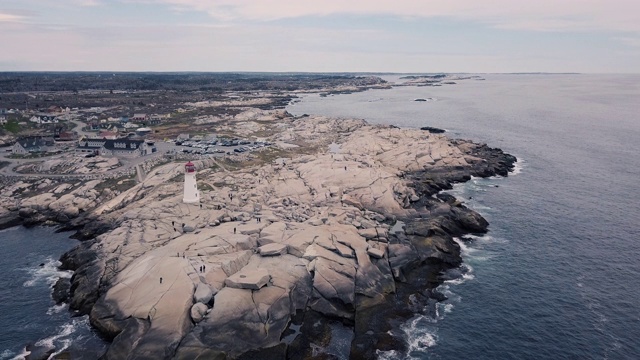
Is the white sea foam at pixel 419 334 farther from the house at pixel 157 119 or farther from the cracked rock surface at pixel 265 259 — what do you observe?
the house at pixel 157 119

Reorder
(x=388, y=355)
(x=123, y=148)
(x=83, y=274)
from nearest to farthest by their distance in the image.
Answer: (x=388, y=355) → (x=83, y=274) → (x=123, y=148)

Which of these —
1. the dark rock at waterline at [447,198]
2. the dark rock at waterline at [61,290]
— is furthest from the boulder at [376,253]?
the dark rock at waterline at [61,290]

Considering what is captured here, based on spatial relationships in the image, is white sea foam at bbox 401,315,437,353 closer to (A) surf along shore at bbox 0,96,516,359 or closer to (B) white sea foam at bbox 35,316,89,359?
(A) surf along shore at bbox 0,96,516,359

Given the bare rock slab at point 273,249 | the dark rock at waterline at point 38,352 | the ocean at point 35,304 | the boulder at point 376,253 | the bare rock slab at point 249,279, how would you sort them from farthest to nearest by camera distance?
the boulder at point 376,253, the bare rock slab at point 273,249, the bare rock slab at point 249,279, the ocean at point 35,304, the dark rock at waterline at point 38,352

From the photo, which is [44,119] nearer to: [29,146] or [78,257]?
[29,146]

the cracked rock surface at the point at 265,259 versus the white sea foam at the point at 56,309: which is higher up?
the cracked rock surface at the point at 265,259

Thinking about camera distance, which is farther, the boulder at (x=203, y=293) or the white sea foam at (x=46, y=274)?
the white sea foam at (x=46, y=274)

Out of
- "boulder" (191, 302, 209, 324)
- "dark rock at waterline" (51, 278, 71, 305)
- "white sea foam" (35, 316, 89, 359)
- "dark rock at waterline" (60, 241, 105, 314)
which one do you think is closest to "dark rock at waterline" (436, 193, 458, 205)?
"boulder" (191, 302, 209, 324)

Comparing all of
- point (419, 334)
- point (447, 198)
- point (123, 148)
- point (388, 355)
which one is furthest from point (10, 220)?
point (447, 198)

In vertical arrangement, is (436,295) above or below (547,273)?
below
